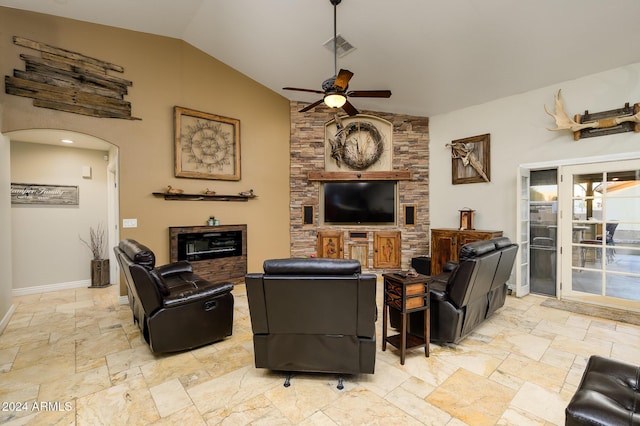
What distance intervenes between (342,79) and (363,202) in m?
2.98

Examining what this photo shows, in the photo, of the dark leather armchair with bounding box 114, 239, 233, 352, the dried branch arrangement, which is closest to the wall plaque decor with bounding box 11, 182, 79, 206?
the dried branch arrangement

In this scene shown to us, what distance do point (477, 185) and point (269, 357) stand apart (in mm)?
4651

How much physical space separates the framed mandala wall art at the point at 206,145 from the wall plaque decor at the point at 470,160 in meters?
4.09

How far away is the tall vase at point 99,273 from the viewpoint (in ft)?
16.2

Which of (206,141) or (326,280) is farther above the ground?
(206,141)

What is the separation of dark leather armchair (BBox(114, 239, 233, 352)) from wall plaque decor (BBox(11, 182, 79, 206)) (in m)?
2.96

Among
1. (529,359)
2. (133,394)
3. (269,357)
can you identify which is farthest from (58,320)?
(529,359)

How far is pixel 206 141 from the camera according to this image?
4777 mm

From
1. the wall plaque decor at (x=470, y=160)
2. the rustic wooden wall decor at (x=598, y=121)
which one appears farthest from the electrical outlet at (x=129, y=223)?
the rustic wooden wall decor at (x=598, y=121)

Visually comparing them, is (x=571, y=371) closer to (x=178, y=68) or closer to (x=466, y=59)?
(x=466, y=59)

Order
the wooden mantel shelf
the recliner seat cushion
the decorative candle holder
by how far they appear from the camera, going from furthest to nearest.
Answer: the wooden mantel shelf
the decorative candle holder
the recliner seat cushion

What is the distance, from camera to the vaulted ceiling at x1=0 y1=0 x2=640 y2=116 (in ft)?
10.2

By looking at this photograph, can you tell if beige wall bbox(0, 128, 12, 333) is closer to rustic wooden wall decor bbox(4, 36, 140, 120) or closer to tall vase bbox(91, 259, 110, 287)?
rustic wooden wall decor bbox(4, 36, 140, 120)

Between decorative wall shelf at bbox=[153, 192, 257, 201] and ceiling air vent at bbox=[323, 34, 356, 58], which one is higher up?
ceiling air vent at bbox=[323, 34, 356, 58]
